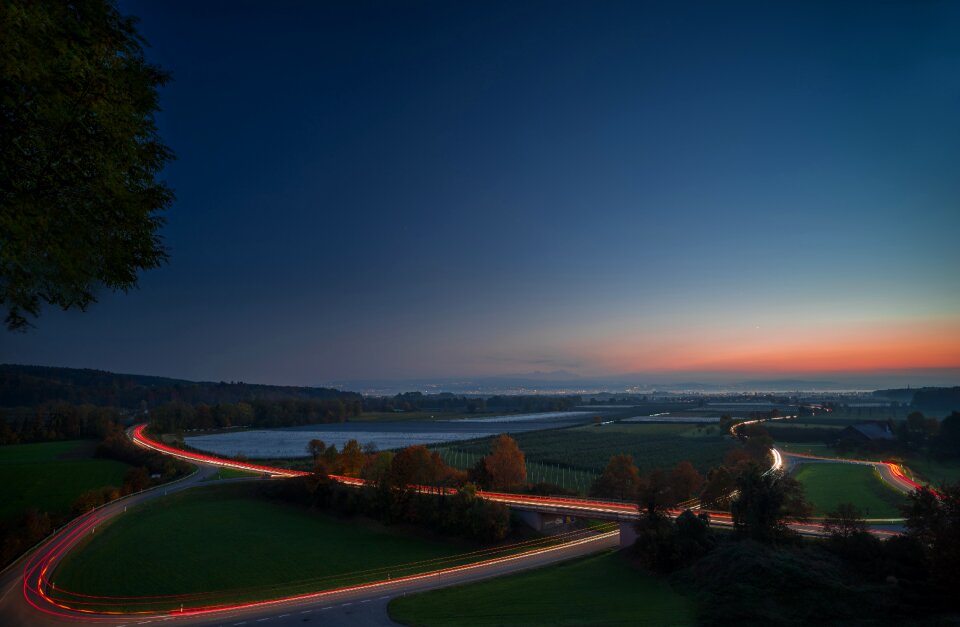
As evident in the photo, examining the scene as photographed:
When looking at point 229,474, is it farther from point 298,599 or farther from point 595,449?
point 595,449


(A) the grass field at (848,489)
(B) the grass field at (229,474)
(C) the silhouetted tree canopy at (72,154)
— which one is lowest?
(A) the grass field at (848,489)

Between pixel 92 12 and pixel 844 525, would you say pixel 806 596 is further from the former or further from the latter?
pixel 92 12

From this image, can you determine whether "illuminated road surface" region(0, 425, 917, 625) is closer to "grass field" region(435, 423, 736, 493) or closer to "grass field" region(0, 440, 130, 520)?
"grass field" region(0, 440, 130, 520)

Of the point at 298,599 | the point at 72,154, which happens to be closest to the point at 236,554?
the point at 298,599

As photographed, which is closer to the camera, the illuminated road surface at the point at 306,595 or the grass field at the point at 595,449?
the illuminated road surface at the point at 306,595

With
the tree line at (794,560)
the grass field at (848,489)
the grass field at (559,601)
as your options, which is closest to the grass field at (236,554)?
the grass field at (559,601)

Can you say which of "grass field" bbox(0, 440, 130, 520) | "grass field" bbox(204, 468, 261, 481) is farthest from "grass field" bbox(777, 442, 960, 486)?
"grass field" bbox(0, 440, 130, 520)

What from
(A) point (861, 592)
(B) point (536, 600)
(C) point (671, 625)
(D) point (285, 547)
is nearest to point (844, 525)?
(A) point (861, 592)

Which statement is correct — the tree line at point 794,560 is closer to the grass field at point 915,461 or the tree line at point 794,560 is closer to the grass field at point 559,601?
the grass field at point 559,601
